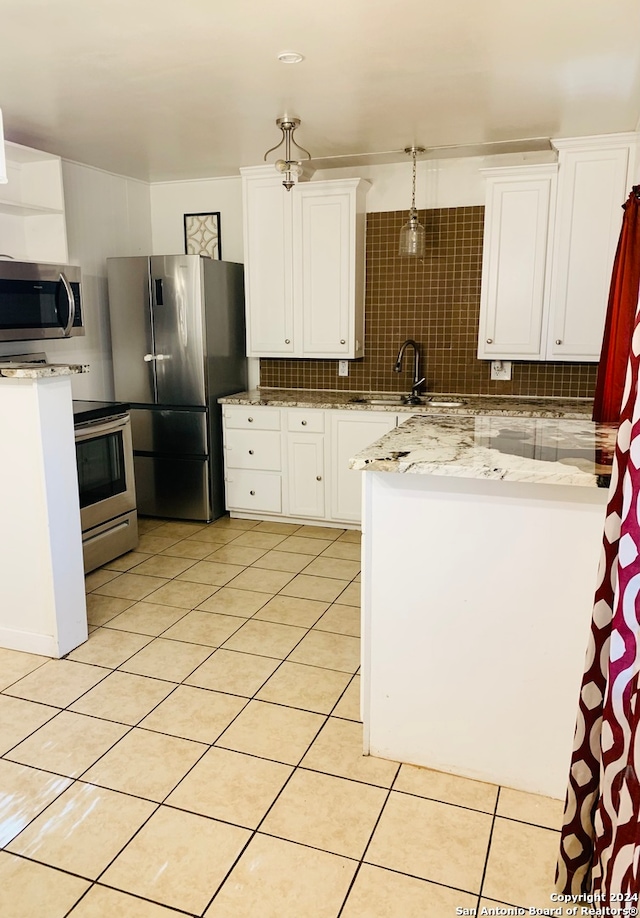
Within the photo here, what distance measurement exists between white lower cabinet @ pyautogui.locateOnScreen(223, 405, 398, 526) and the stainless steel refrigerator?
0.16 metres

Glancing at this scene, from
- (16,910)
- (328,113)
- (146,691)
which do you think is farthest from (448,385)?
(16,910)

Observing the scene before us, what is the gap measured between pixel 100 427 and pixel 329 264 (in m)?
1.78

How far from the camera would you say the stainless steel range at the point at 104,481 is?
364cm

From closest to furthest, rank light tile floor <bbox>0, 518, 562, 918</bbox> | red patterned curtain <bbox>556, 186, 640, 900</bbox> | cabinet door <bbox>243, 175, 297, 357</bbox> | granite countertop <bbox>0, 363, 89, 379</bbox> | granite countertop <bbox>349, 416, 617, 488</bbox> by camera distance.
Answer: red patterned curtain <bbox>556, 186, 640, 900</bbox>, light tile floor <bbox>0, 518, 562, 918</bbox>, granite countertop <bbox>349, 416, 617, 488</bbox>, granite countertop <bbox>0, 363, 89, 379</bbox>, cabinet door <bbox>243, 175, 297, 357</bbox>

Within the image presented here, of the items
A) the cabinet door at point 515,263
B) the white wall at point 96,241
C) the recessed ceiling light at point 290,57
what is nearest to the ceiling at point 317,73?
the recessed ceiling light at point 290,57

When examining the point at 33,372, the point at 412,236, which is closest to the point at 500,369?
the point at 412,236

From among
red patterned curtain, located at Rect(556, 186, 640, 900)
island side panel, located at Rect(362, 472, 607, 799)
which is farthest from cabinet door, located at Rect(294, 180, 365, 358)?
red patterned curtain, located at Rect(556, 186, 640, 900)

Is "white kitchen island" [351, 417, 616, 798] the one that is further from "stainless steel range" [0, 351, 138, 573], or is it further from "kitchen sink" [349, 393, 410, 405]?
"kitchen sink" [349, 393, 410, 405]

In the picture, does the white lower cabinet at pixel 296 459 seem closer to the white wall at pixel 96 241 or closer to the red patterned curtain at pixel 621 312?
the white wall at pixel 96 241

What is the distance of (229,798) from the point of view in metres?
1.98

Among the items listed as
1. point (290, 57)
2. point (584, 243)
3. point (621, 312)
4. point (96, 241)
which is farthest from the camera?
point (96, 241)

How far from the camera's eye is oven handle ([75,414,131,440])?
3.59 meters

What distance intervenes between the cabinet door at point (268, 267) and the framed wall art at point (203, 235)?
56cm

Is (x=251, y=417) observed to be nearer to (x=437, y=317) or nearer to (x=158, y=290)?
(x=158, y=290)
